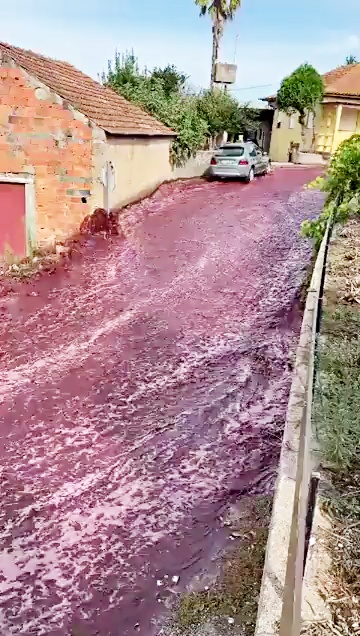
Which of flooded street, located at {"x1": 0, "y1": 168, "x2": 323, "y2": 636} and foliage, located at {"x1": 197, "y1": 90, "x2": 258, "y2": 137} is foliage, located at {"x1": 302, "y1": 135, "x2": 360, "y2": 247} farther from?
foliage, located at {"x1": 197, "y1": 90, "x2": 258, "y2": 137}

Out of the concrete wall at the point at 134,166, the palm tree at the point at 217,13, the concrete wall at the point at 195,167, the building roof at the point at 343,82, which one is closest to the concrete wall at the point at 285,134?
the building roof at the point at 343,82

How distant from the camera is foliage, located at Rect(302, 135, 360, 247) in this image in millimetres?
10648

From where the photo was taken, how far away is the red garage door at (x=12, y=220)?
1330cm

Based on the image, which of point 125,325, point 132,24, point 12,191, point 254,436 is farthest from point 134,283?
point 132,24

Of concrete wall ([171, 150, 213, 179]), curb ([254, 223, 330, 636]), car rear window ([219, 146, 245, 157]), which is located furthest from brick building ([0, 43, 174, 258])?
concrete wall ([171, 150, 213, 179])

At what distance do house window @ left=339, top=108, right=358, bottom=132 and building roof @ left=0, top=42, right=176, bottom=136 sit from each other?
1740cm

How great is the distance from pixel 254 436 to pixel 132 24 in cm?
3074

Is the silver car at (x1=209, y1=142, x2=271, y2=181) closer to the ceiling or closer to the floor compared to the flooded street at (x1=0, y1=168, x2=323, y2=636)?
closer to the ceiling

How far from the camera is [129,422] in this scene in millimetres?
6570

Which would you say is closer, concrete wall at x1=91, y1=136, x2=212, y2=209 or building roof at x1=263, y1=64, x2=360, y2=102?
concrete wall at x1=91, y1=136, x2=212, y2=209

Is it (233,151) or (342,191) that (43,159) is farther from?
(233,151)

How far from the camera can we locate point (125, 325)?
952 centimetres

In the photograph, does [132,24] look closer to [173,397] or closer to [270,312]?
[270,312]

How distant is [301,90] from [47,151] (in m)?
22.5
